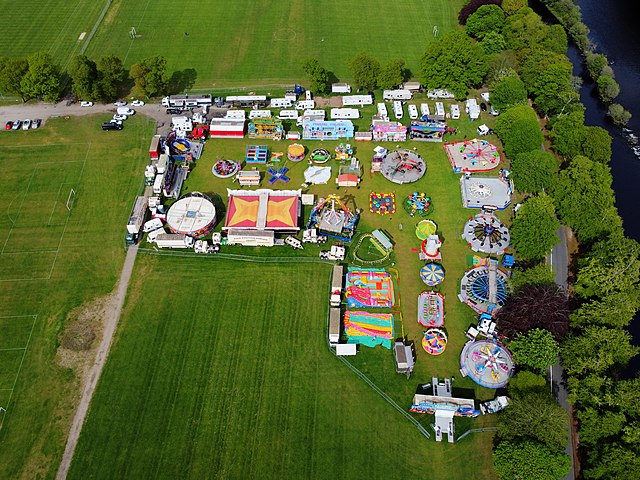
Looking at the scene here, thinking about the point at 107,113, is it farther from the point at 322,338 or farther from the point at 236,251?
the point at 322,338

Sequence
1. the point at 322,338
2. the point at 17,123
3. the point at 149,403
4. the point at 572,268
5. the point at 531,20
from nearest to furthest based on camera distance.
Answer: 1. the point at 149,403
2. the point at 322,338
3. the point at 572,268
4. the point at 17,123
5. the point at 531,20

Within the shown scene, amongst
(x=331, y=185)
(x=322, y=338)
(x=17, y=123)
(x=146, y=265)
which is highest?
(x=17, y=123)

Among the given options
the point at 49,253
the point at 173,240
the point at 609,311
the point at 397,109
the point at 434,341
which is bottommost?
the point at 434,341

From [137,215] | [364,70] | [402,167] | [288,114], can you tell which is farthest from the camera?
[364,70]

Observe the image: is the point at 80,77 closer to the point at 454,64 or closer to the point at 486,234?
the point at 454,64

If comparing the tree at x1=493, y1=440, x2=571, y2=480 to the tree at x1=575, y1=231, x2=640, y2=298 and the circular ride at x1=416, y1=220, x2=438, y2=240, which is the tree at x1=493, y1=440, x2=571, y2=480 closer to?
the tree at x1=575, y1=231, x2=640, y2=298

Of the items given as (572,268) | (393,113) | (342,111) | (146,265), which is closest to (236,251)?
(146,265)

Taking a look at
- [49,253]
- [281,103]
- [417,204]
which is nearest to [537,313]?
[417,204]
